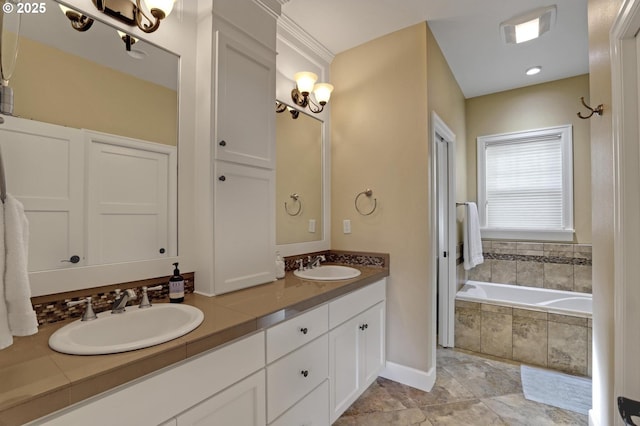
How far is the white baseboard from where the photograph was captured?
214cm

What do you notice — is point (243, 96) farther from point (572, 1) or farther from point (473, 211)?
point (473, 211)

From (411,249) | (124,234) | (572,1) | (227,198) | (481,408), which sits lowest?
(481,408)

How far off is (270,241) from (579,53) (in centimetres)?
324

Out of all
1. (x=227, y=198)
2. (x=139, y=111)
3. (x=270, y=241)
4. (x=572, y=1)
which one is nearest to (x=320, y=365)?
(x=270, y=241)

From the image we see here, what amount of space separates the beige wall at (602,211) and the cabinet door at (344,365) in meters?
1.22

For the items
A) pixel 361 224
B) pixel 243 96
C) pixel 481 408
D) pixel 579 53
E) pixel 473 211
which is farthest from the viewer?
pixel 473 211

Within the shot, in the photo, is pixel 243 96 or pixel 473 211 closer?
pixel 243 96

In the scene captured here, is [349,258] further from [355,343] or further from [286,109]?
[286,109]

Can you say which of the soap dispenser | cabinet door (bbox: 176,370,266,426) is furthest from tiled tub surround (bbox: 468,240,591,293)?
cabinet door (bbox: 176,370,266,426)

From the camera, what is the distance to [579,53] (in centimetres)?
265

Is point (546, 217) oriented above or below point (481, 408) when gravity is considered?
above

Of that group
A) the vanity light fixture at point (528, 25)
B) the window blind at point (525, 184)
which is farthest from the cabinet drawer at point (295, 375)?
the window blind at point (525, 184)

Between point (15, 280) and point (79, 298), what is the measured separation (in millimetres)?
581

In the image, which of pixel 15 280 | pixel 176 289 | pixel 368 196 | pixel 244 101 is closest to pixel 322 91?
pixel 244 101
